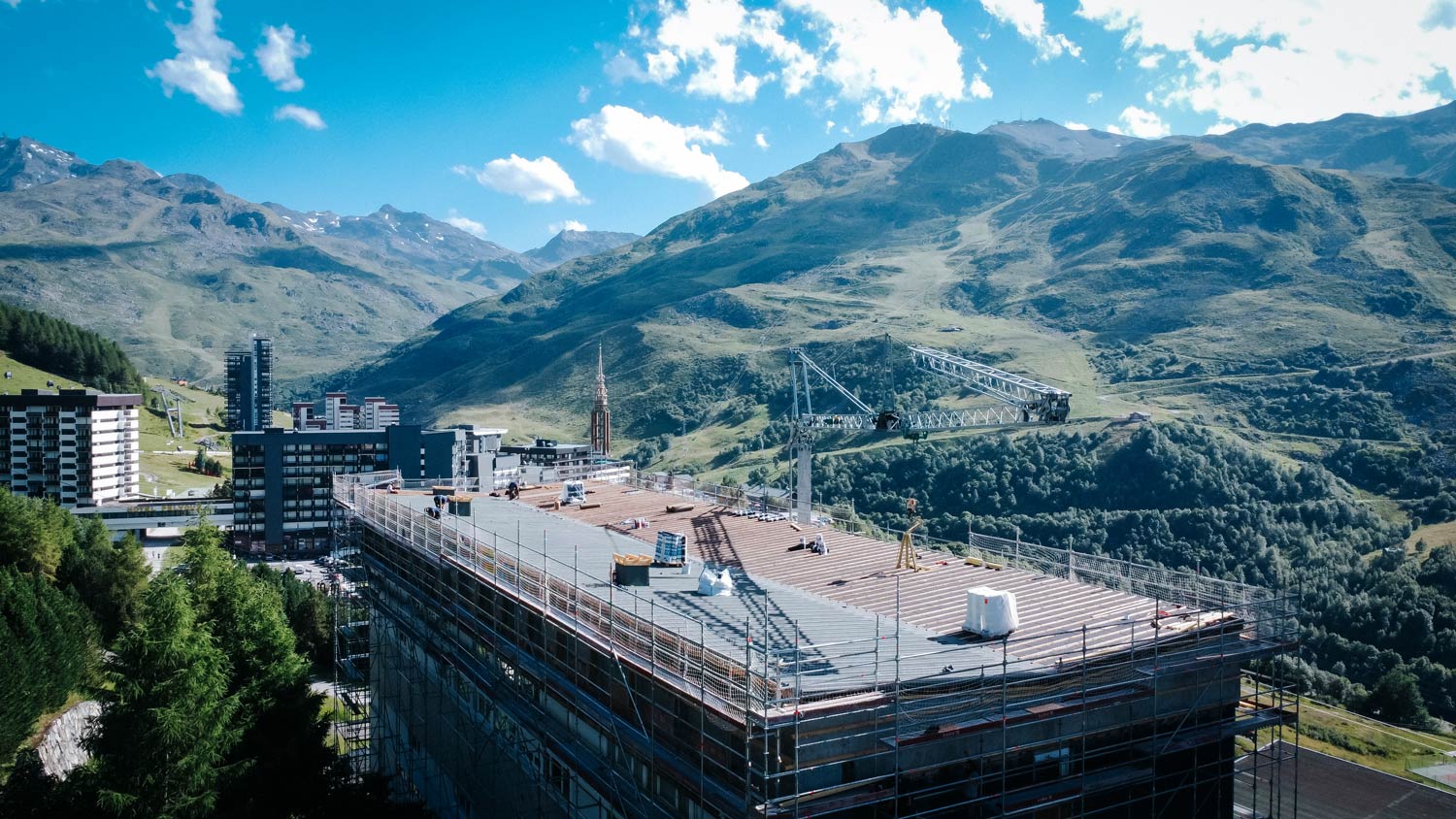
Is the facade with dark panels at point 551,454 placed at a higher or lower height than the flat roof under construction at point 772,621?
lower

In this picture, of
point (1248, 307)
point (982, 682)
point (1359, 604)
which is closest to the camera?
point (982, 682)

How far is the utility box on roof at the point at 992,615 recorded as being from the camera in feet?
52.1

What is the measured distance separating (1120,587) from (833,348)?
159 meters

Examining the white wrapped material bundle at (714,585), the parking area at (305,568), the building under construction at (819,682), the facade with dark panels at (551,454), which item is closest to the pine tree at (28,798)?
the building under construction at (819,682)

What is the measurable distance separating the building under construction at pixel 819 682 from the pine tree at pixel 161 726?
18.5 feet

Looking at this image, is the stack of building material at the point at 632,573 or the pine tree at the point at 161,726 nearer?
the pine tree at the point at 161,726

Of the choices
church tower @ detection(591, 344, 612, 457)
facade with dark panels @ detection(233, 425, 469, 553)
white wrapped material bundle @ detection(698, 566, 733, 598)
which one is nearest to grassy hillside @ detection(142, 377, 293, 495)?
facade with dark panels @ detection(233, 425, 469, 553)

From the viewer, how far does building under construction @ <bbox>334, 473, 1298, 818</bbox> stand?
12.5 meters

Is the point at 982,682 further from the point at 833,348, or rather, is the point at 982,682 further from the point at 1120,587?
the point at 833,348

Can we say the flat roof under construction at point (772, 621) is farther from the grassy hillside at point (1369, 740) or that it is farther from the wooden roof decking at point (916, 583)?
the grassy hillside at point (1369, 740)

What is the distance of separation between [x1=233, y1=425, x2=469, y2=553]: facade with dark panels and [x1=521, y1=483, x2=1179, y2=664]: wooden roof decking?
5960cm

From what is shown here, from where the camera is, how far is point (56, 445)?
84.1 metres

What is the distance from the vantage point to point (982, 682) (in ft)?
43.1

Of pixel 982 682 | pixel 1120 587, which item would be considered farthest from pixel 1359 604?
pixel 982 682
